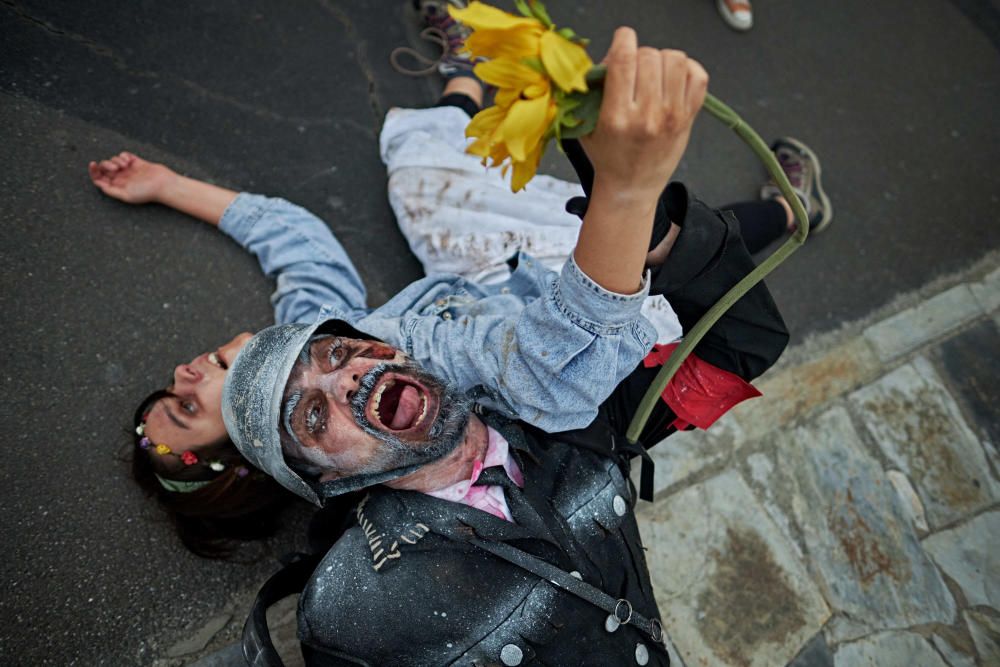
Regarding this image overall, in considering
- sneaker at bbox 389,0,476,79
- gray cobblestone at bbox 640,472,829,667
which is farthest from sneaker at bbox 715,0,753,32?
gray cobblestone at bbox 640,472,829,667

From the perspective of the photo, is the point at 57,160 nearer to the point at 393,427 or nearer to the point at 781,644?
the point at 393,427

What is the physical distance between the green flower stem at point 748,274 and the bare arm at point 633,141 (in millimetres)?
35

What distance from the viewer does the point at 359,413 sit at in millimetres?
1485

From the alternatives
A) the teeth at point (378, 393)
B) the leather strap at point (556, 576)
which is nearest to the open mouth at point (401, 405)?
the teeth at point (378, 393)

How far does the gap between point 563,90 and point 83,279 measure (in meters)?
1.91

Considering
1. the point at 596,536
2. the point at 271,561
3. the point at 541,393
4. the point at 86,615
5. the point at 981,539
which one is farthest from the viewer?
the point at 981,539

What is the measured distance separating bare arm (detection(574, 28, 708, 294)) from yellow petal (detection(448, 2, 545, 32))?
0.42ft

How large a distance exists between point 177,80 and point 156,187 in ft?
1.60

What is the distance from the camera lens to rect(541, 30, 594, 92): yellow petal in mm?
801

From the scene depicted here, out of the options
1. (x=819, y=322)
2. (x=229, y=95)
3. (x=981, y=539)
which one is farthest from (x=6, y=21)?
(x=981, y=539)

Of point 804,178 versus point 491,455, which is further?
point 804,178

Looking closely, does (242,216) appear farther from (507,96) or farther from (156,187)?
(507,96)

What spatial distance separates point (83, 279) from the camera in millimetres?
2068

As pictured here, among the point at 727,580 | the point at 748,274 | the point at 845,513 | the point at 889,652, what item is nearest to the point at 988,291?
the point at 845,513
